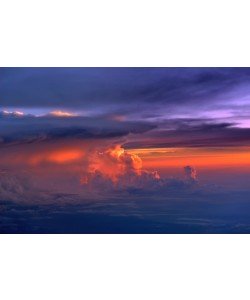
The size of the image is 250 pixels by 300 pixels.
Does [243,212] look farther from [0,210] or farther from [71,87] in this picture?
[0,210]

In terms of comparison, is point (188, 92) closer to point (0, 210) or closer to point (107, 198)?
point (107, 198)

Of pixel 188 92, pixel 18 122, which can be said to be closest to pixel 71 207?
pixel 18 122

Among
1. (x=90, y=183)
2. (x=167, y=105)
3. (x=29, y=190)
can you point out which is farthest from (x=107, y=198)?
(x=167, y=105)

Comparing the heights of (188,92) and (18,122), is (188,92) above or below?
above

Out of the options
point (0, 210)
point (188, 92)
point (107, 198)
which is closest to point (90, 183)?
point (107, 198)

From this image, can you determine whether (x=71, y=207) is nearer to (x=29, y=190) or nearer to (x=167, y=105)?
(x=29, y=190)

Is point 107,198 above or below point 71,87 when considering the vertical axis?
below

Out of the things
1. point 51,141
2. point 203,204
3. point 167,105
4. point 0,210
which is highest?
point 167,105
